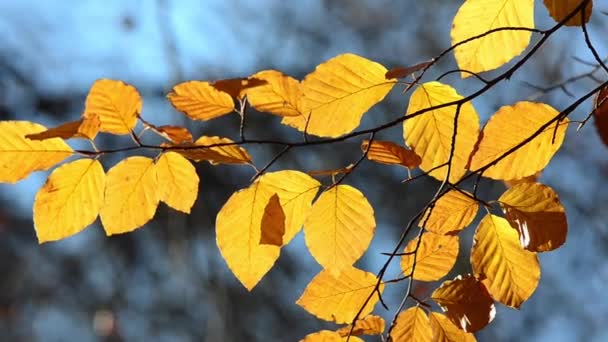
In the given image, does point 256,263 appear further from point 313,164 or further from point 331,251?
point 313,164

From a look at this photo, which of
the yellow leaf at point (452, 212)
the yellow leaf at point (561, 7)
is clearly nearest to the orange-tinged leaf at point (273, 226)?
the yellow leaf at point (452, 212)

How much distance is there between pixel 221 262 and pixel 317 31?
5.23 ft

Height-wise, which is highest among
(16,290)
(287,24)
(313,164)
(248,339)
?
(287,24)

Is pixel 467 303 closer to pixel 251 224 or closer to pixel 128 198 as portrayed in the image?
pixel 251 224

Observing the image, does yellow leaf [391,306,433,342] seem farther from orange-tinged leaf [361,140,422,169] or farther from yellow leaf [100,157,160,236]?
yellow leaf [100,157,160,236]

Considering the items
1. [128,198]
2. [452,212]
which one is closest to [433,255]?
[452,212]

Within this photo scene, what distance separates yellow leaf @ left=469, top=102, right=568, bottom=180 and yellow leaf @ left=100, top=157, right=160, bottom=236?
28 centimetres

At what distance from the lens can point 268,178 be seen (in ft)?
2.30

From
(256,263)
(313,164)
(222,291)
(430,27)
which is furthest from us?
(430,27)

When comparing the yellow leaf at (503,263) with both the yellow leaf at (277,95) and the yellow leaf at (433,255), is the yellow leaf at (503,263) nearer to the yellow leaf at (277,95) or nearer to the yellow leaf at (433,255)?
the yellow leaf at (433,255)

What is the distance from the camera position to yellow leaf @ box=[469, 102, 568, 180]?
686 millimetres

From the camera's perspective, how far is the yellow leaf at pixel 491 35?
0.72 metres

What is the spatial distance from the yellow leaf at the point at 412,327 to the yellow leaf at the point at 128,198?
23 centimetres

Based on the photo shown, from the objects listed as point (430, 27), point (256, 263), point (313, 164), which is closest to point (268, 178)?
point (256, 263)
